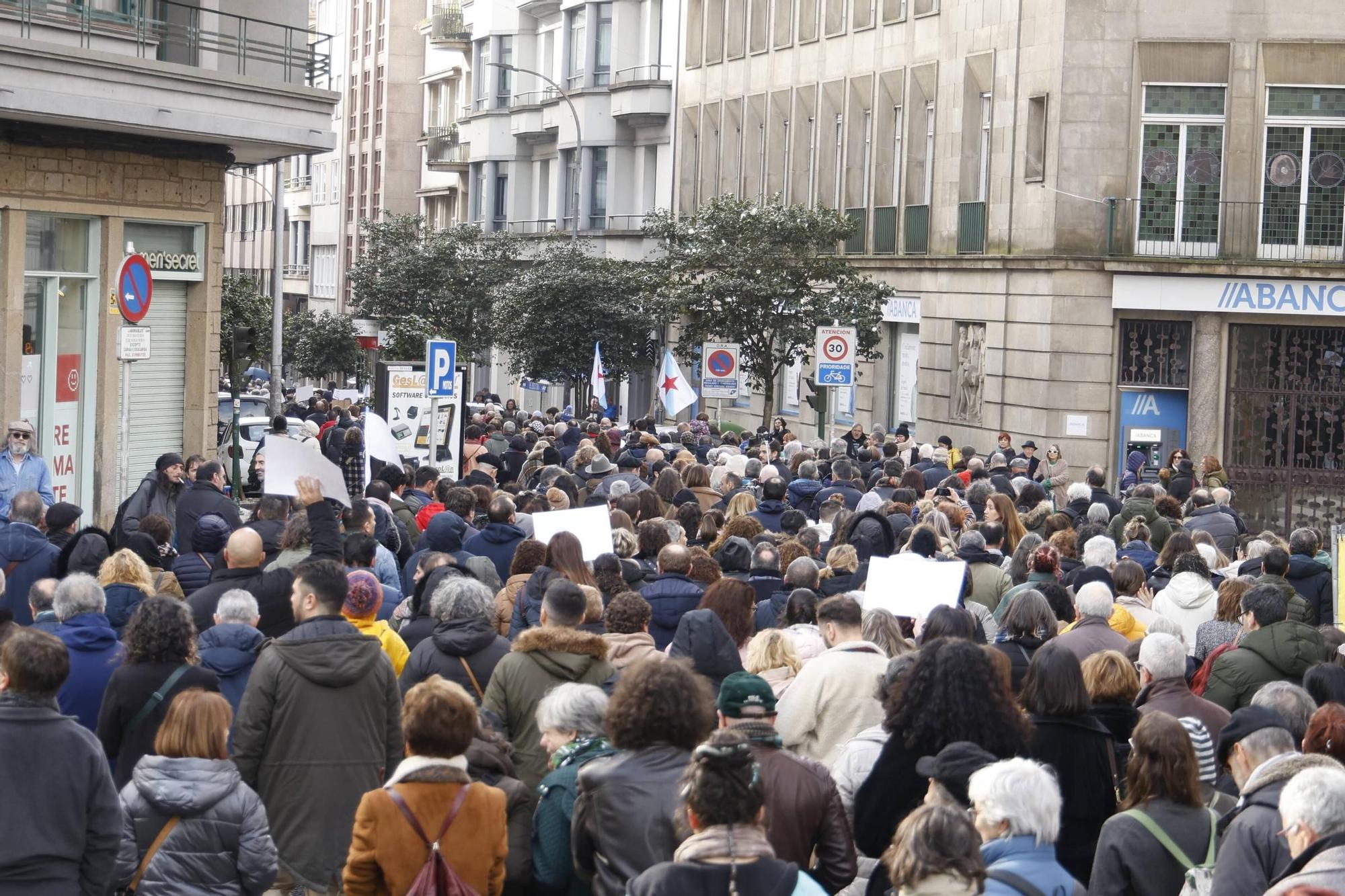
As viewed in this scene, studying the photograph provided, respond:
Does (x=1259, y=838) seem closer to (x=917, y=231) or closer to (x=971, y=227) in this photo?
(x=971, y=227)

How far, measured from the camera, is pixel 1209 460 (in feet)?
70.1

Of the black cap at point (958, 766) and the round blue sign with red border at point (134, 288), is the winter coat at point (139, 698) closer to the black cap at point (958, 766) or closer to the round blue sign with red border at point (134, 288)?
the black cap at point (958, 766)

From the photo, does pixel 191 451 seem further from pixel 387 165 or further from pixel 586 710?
pixel 387 165

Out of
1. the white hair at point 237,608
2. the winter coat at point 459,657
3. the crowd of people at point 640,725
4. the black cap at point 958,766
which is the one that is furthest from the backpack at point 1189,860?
the white hair at point 237,608

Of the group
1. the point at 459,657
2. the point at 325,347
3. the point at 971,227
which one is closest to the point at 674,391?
the point at 971,227

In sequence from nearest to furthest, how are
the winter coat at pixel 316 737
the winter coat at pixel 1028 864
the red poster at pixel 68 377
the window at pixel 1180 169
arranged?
the winter coat at pixel 1028 864 → the winter coat at pixel 316 737 → the red poster at pixel 68 377 → the window at pixel 1180 169

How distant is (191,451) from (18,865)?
1785cm

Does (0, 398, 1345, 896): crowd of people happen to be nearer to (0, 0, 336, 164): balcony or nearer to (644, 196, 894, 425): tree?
(0, 0, 336, 164): balcony

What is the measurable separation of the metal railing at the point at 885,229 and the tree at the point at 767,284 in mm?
1901

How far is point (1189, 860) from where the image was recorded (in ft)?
20.6

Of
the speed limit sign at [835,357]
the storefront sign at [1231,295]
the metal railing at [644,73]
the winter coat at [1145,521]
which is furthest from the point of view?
the metal railing at [644,73]

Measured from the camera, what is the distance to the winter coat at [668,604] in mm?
Answer: 10109

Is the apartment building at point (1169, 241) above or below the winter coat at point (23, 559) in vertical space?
above

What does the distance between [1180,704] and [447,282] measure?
4701 cm
